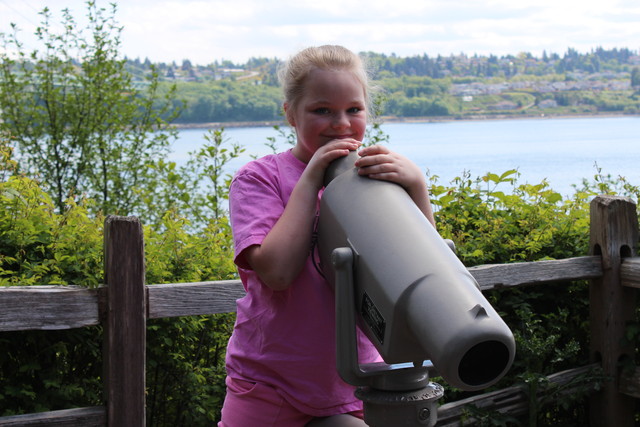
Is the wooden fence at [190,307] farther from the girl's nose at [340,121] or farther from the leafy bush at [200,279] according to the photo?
the girl's nose at [340,121]

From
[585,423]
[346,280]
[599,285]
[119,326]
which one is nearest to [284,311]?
[346,280]

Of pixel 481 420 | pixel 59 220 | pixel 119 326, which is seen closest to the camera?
pixel 119 326

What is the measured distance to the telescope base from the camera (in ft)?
4.69

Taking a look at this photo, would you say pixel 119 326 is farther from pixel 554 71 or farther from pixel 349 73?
pixel 554 71

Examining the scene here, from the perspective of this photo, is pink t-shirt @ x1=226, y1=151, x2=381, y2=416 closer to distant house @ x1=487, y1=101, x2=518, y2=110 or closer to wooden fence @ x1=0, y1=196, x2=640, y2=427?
wooden fence @ x1=0, y1=196, x2=640, y2=427

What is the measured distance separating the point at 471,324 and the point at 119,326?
5.34 ft

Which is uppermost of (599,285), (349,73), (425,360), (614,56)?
(614,56)

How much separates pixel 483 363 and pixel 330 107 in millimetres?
664

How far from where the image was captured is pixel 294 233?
1553 millimetres

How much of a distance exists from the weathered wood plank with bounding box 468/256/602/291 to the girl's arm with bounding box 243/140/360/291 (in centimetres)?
190

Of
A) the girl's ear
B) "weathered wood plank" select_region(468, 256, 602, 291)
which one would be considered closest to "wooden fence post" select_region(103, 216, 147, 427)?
the girl's ear

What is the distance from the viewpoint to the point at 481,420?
11.1ft

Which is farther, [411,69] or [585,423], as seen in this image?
[411,69]

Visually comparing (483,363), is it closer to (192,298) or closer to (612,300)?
(192,298)
